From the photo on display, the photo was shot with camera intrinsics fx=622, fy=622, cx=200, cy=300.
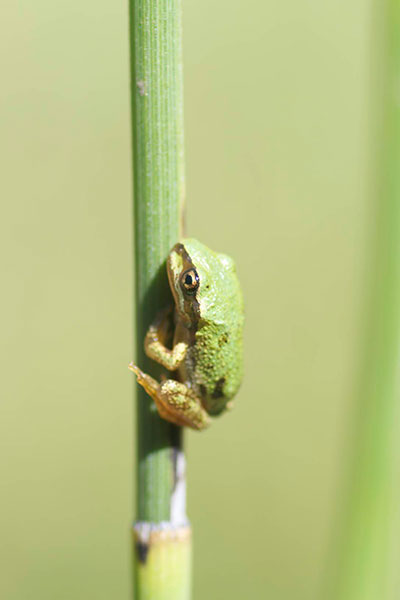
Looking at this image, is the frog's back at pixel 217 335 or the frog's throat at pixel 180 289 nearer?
the frog's throat at pixel 180 289

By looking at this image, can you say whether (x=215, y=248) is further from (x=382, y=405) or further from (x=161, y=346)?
(x=382, y=405)

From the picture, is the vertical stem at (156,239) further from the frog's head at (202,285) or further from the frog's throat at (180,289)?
the frog's head at (202,285)

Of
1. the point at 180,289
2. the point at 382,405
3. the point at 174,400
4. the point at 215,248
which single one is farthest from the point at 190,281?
the point at 215,248

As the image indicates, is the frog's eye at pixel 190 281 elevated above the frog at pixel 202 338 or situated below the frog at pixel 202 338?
above

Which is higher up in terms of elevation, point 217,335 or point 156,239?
point 156,239

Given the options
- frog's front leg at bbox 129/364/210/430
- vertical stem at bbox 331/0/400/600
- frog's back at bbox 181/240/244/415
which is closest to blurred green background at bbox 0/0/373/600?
frog's back at bbox 181/240/244/415

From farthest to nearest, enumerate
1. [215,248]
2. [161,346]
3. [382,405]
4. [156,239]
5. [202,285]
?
[215,248] < [202,285] < [161,346] < [156,239] < [382,405]

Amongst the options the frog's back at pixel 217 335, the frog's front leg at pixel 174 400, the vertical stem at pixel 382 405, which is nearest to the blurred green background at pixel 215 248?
the frog's back at pixel 217 335

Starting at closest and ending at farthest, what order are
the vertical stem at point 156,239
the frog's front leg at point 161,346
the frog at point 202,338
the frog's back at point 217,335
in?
the vertical stem at point 156,239, the frog's front leg at point 161,346, the frog at point 202,338, the frog's back at point 217,335
